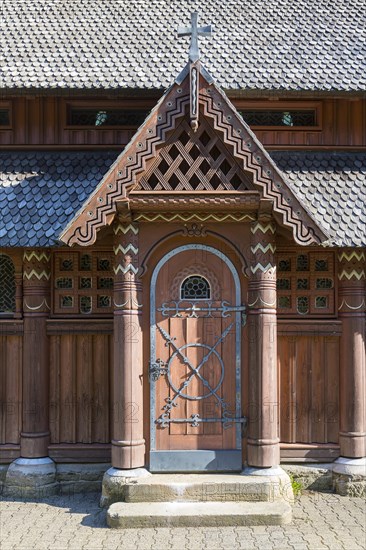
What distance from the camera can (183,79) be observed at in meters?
7.75

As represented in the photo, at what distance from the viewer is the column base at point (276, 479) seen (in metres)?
7.90

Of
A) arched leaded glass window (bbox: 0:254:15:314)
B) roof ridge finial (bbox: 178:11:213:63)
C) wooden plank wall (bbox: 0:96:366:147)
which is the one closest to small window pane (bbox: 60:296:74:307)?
arched leaded glass window (bbox: 0:254:15:314)

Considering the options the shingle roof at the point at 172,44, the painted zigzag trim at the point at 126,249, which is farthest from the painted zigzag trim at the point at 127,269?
the shingle roof at the point at 172,44

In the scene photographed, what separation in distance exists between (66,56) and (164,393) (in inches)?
200

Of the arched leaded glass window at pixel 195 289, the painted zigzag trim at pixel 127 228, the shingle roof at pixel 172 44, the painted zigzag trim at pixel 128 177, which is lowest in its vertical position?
the arched leaded glass window at pixel 195 289

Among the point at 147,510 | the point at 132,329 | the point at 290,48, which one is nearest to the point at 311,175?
the point at 290,48

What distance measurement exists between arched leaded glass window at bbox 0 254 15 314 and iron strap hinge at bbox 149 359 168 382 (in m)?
2.23

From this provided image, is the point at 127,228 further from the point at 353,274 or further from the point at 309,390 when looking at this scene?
the point at 309,390

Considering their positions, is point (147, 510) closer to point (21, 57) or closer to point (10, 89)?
point (10, 89)

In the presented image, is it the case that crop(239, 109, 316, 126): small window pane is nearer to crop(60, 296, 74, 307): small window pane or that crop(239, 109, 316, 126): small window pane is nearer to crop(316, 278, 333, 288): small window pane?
crop(316, 278, 333, 288): small window pane

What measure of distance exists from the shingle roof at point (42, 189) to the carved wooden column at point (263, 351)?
7.75ft

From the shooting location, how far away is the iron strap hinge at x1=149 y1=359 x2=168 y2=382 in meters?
8.27

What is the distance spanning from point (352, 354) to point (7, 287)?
15.4ft

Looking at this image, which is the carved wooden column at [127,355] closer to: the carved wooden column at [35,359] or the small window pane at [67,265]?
the small window pane at [67,265]
